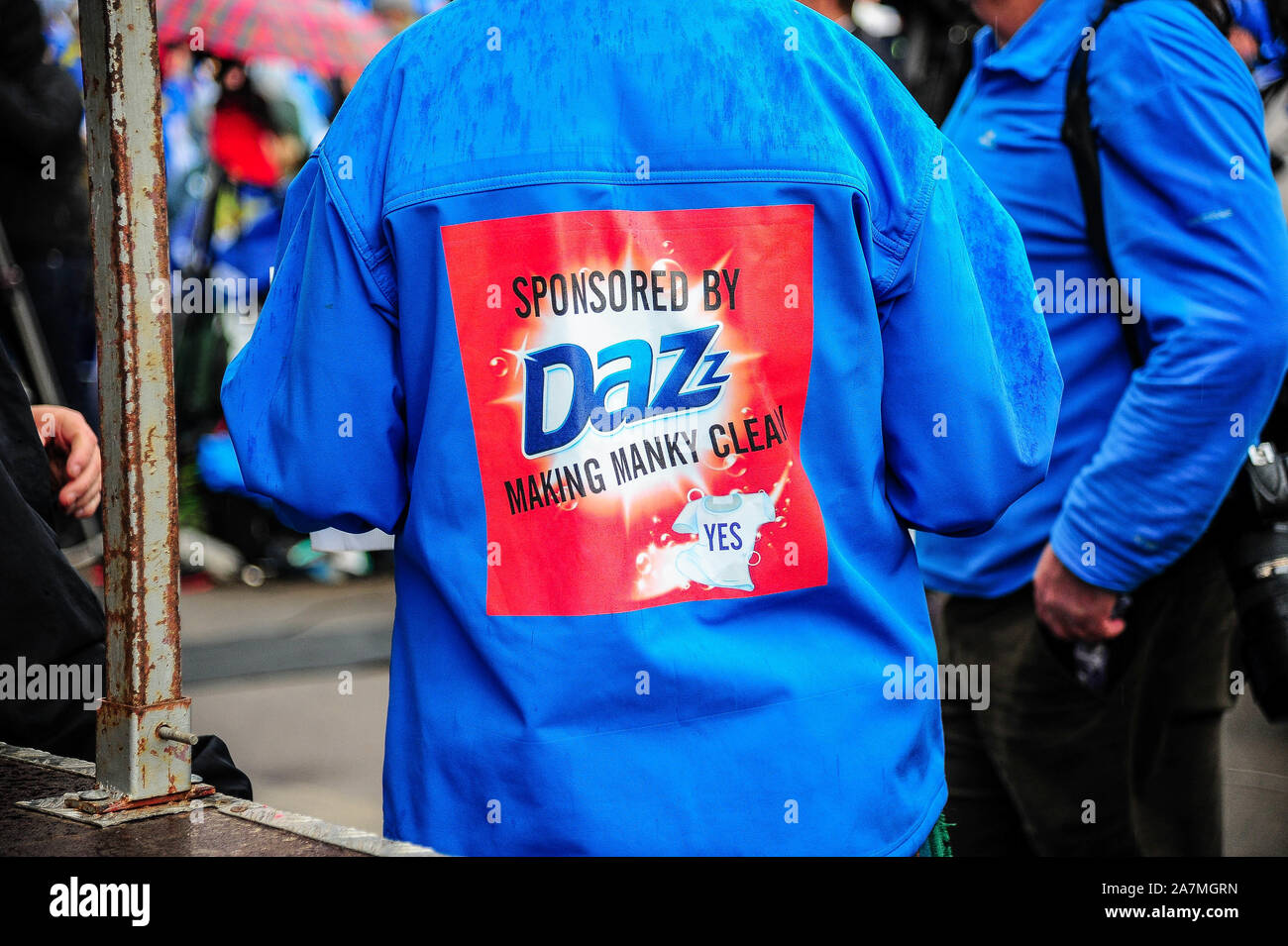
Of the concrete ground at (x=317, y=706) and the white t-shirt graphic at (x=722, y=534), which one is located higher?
the white t-shirt graphic at (x=722, y=534)

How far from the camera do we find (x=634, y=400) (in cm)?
157

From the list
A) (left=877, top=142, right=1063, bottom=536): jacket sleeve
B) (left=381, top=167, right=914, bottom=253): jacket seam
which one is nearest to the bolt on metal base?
(left=381, top=167, right=914, bottom=253): jacket seam

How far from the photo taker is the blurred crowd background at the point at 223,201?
5.99 metres

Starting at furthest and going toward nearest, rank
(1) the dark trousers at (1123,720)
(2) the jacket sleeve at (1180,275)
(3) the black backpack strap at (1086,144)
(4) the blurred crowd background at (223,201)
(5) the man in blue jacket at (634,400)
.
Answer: (4) the blurred crowd background at (223,201) < (1) the dark trousers at (1123,720) < (3) the black backpack strap at (1086,144) < (2) the jacket sleeve at (1180,275) < (5) the man in blue jacket at (634,400)

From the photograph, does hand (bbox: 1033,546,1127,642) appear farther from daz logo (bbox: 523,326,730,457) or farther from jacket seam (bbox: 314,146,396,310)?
jacket seam (bbox: 314,146,396,310)

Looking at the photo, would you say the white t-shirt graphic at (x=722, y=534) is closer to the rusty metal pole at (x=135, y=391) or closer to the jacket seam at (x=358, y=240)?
the jacket seam at (x=358, y=240)

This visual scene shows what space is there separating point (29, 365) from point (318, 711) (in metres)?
1.98

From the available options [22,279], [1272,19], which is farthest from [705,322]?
[22,279]

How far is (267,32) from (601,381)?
586 cm

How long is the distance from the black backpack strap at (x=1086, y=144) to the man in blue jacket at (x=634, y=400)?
957 mm

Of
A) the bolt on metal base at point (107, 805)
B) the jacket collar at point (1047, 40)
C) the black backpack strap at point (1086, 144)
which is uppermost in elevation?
the jacket collar at point (1047, 40)

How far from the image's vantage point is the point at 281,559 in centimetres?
753

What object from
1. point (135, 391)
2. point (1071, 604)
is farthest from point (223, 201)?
point (135, 391)

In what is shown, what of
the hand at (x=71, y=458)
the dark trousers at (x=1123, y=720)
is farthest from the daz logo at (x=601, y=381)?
the dark trousers at (x=1123, y=720)
